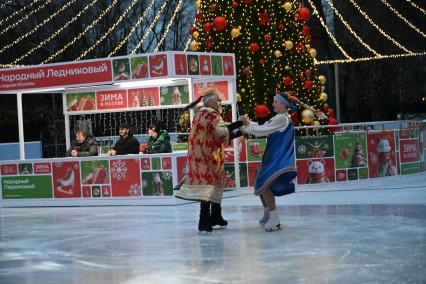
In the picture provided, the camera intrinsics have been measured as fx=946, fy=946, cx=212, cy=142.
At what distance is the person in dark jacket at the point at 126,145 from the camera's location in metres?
16.0

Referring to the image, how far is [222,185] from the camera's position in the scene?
35.4ft

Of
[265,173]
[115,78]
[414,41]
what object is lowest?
[265,173]

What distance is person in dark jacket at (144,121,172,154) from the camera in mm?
15781

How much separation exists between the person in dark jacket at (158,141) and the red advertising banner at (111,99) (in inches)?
80.6

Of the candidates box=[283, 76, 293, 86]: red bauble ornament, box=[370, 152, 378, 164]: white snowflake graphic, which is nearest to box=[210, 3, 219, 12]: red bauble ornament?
box=[283, 76, 293, 86]: red bauble ornament

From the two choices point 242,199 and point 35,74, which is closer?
point 242,199

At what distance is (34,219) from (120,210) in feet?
4.83

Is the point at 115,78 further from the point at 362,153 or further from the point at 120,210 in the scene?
the point at 362,153

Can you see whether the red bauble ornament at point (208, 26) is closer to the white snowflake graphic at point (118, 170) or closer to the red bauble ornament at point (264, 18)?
the red bauble ornament at point (264, 18)

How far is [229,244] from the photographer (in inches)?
384

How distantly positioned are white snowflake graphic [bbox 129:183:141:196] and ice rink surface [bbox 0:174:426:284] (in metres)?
0.32

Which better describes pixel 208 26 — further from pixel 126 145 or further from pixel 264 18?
pixel 126 145

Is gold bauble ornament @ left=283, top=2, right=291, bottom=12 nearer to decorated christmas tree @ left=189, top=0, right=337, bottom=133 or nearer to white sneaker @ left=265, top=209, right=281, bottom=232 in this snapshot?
decorated christmas tree @ left=189, top=0, right=337, bottom=133

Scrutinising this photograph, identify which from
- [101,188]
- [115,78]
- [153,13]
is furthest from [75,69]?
[153,13]
